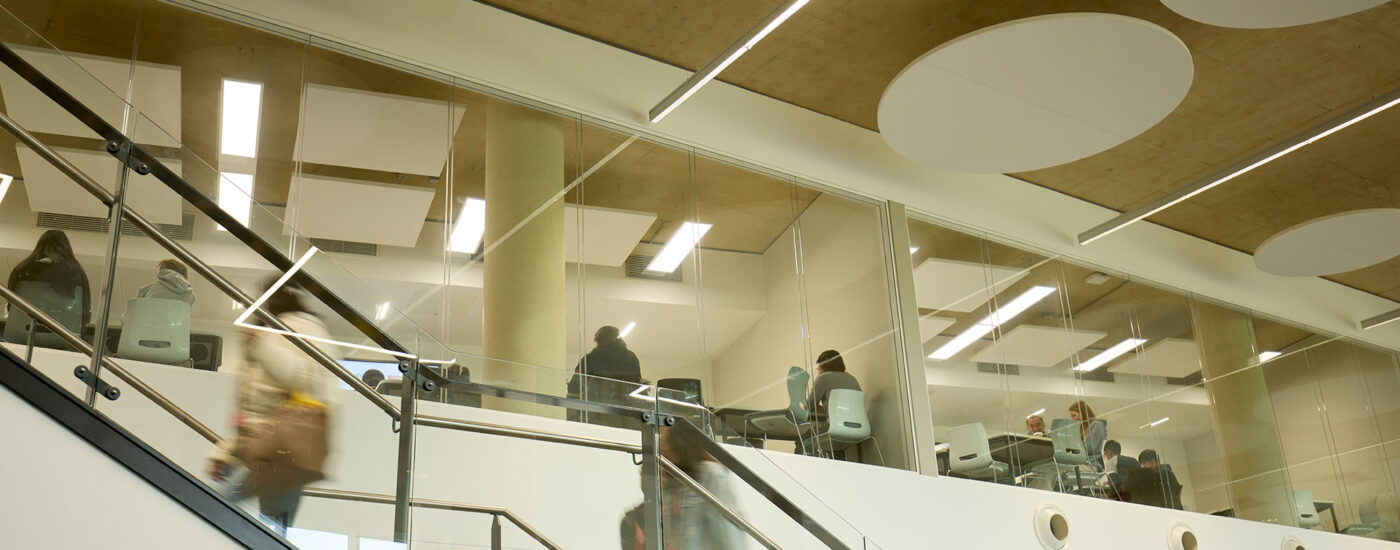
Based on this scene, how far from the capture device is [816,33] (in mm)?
8477

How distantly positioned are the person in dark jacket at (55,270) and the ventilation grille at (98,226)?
4cm

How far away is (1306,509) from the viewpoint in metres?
12.2

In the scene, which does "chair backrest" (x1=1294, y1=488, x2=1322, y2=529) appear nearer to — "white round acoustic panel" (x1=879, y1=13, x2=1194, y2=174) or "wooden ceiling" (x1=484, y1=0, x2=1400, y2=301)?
"wooden ceiling" (x1=484, y1=0, x2=1400, y2=301)

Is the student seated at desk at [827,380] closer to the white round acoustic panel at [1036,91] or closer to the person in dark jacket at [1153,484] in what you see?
the white round acoustic panel at [1036,91]

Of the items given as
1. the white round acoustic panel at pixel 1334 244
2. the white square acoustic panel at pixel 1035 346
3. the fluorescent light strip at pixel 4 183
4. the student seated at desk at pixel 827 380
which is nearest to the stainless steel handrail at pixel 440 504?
the fluorescent light strip at pixel 4 183

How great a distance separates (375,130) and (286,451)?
14.6 feet

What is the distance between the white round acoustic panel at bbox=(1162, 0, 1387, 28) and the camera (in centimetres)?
632

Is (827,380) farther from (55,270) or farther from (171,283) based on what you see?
(55,270)

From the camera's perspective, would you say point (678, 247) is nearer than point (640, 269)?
No

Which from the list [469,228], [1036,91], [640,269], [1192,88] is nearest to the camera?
[1036,91]

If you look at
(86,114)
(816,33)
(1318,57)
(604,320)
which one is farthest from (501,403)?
(1318,57)

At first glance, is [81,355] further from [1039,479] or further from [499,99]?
[1039,479]

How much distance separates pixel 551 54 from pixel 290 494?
5602 mm

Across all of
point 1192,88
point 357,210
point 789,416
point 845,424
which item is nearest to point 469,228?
point 357,210
